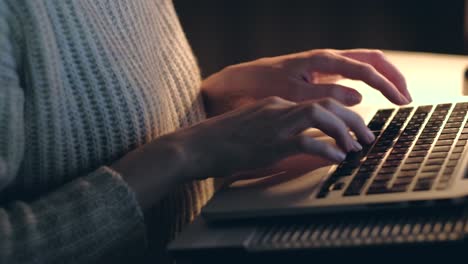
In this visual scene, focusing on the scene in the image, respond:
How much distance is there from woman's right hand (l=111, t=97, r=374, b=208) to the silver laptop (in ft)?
0.08

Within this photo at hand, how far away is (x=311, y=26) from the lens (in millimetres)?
2074

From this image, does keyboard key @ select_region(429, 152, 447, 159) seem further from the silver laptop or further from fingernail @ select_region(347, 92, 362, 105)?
fingernail @ select_region(347, 92, 362, 105)

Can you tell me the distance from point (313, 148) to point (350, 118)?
0.06 metres

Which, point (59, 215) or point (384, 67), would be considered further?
point (384, 67)

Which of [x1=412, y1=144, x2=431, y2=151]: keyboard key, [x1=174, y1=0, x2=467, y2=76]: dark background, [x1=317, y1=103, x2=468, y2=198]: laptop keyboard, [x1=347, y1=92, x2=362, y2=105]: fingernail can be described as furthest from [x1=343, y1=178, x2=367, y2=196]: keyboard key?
[x1=174, y1=0, x2=467, y2=76]: dark background

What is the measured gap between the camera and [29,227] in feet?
2.08

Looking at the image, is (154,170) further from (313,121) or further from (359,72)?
(359,72)

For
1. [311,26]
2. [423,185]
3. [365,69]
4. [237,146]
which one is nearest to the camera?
[423,185]

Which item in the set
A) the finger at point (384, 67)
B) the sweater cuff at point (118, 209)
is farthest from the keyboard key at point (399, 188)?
the finger at point (384, 67)

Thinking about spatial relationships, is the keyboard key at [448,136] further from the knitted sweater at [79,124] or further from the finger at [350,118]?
the knitted sweater at [79,124]

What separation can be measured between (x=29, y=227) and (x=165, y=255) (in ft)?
0.77

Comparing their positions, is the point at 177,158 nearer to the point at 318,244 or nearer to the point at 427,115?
the point at 318,244

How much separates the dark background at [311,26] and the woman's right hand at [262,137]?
1.34 m

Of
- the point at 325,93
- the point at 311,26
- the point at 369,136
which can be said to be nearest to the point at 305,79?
the point at 325,93
